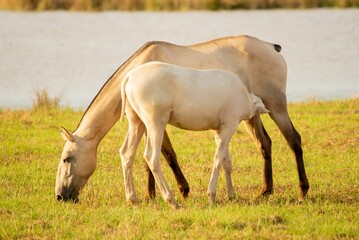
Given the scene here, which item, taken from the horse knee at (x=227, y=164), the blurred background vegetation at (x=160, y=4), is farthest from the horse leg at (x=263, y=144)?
the blurred background vegetation at (x=160, y=4)

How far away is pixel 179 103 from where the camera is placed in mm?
8312

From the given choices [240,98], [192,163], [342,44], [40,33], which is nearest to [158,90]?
[240,98]

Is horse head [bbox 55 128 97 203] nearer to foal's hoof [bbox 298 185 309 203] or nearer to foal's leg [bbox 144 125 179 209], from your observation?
foal's leg [bbox 144 125 179 209]

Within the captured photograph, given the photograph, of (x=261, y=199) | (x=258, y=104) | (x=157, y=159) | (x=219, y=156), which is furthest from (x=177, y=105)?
(x=261, y=199)

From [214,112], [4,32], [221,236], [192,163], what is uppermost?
[214,112]

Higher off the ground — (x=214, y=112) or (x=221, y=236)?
(x=214, y=112)

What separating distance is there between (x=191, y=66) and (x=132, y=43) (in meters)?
18.2

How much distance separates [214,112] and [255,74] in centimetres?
114

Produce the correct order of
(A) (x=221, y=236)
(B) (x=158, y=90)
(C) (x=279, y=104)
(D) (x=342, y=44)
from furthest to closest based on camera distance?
1. (D) (x=342, y=44)
2. (C) (x=279, y=104)
3. (B) (x=158, y=90)
4. (A) (x=221, y=236)

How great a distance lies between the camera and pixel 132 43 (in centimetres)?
2738

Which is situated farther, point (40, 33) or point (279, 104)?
point (40, 33)

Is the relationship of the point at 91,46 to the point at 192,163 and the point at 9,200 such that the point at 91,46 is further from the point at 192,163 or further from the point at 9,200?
the point at 9,200

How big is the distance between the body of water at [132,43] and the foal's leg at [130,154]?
354 inches

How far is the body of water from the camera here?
20.2 metres
